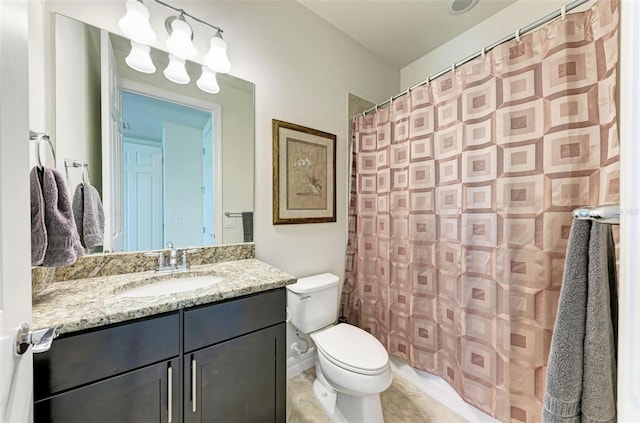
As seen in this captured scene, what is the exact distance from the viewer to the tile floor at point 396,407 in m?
1.43

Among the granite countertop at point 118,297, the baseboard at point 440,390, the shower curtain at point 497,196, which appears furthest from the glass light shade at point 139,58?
the baseboard at point 440,390

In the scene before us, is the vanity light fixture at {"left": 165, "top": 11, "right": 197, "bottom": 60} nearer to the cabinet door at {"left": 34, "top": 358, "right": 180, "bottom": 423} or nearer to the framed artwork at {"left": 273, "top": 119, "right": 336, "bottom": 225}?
the framed artwork at {"left": 273, "top": 119, "right": 336, "bottom": 225}

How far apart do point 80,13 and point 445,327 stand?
2.41 m

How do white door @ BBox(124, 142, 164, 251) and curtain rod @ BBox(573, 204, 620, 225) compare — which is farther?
white door @ BBox(124, 142, 164, 251)

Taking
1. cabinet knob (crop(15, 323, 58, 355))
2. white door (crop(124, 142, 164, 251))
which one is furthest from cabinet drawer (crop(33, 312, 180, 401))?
white door (crop(124, 142, 164, 251))

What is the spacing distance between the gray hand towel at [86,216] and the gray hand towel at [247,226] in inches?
26.8

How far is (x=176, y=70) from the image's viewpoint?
1.33 m

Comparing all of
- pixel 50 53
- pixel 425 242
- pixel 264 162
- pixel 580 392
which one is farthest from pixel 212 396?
pixel 50 53

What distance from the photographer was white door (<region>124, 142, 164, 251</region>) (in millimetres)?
1242

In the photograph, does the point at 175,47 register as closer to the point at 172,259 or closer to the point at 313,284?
the point at 172,259

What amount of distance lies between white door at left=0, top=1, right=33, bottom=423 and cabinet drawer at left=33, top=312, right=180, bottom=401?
0.52 ft

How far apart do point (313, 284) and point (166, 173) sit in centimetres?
109

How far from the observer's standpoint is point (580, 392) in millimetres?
570

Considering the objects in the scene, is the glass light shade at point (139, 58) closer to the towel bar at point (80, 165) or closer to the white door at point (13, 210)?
the towel bar at point (80, 165)
